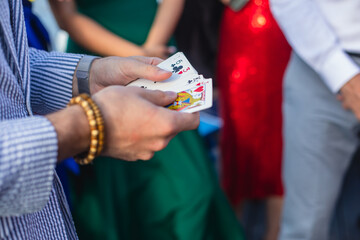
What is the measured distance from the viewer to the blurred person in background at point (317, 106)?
3.54 ft

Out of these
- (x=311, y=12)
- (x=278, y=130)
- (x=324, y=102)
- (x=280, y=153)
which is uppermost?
(x=311, y=12)

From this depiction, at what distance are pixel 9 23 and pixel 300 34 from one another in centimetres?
87

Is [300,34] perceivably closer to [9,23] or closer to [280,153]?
[280,153]

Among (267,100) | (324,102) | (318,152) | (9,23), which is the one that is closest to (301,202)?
(318,152)

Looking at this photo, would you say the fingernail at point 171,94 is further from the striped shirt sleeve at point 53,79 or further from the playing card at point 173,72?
the striped shirt sleeve at point 53,79

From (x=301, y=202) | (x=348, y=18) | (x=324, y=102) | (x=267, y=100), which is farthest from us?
(x=267, y=100)

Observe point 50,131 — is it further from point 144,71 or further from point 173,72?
point 173,72

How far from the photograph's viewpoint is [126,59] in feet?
2.47

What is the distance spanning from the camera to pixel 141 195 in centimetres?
128

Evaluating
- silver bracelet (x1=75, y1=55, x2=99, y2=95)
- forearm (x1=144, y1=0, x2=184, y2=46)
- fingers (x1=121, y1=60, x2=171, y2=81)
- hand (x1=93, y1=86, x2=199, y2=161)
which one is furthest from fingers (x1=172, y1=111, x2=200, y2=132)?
forearm (x1=144, y1=0, x2=184, y2=46)

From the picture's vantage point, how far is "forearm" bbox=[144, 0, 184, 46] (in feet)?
4.41

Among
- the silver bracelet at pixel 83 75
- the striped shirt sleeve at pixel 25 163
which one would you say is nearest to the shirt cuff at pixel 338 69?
the silver bracelet at pixel 83 75

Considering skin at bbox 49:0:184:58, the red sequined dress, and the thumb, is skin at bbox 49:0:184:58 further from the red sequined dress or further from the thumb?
the thumb

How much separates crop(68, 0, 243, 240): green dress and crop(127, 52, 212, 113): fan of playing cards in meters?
0.51
